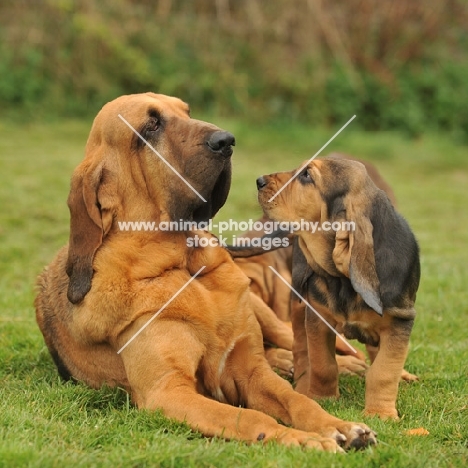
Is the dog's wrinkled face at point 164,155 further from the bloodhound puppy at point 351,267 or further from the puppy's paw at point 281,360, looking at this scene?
the puppy's paw at point 281,360

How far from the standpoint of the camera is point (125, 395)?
5.01 metres

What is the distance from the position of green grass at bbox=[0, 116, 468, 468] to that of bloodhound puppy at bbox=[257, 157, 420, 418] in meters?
0.26

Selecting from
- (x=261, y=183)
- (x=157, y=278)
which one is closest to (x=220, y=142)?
(x=261, y=183)

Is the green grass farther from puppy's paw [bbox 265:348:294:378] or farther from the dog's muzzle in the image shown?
the dog's muzzle

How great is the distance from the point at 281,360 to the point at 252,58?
1113 centimetres

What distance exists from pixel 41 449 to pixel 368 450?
1494mm

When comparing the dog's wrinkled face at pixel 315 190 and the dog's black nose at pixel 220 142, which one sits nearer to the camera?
the dog's black nose at pixel 220 142

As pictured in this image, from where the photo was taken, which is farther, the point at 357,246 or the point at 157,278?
the point at 157,278

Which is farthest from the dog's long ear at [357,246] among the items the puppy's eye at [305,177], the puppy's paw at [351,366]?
the puppy's paw at [351,366]

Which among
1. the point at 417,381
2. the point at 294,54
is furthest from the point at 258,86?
the point at 417,381

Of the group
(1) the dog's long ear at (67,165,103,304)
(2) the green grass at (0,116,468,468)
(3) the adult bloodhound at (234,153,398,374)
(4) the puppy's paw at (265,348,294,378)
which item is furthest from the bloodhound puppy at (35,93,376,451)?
(4) the puppy's paw at (265,348,294,378)

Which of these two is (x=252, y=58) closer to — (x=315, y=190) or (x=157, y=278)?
(x=315, y=190)

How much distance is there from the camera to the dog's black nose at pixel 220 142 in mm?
4820

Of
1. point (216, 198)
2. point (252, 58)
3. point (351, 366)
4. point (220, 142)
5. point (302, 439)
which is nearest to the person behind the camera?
point (302, 439)
